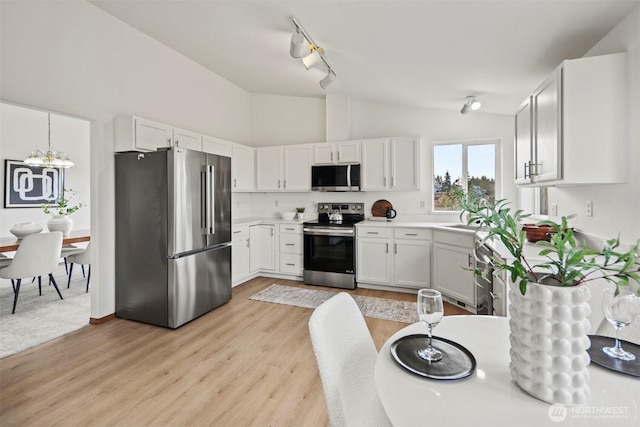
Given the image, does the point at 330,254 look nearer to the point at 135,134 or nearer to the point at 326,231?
the point at 326,231

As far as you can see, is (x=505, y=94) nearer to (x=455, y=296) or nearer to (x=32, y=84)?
(x=455, y=296)

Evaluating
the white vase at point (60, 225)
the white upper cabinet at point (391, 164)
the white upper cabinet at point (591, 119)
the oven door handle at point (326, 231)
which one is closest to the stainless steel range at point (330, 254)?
the oven door handle at point (326, 231)

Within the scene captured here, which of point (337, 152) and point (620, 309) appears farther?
point (337, 152)

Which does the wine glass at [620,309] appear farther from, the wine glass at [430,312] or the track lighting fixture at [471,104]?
the track lighting fixture at [471,104]

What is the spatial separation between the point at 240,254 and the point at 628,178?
394 centimetres

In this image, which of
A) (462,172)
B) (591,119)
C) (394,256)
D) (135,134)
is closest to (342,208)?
(394,256)

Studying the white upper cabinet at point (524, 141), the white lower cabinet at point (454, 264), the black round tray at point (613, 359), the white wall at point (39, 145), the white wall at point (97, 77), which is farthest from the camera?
the white wall at point (39, 145)

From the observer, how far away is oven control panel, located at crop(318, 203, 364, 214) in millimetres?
4730

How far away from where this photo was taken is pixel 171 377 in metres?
2.15

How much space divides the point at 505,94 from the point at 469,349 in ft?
10.6

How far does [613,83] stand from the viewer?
1.92 m

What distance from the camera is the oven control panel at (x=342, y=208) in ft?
15.5

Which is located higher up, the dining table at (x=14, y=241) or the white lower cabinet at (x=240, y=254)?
the dining table at (x=14, y=241)

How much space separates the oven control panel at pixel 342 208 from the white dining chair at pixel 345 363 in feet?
11.4
